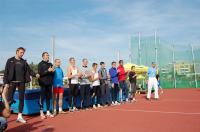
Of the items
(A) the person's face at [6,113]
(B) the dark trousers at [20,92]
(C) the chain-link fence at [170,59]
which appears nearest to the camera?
(A) the person's face at [6,113]

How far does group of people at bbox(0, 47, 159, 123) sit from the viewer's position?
7684 mm

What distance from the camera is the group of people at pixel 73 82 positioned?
25.2ft

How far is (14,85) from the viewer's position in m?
7.65

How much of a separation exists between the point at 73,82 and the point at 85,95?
1.21m

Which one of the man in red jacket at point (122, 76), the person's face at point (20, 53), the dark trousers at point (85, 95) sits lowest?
the dark trousers at point (85, 95)

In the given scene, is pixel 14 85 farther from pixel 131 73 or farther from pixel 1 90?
pixel 131 73

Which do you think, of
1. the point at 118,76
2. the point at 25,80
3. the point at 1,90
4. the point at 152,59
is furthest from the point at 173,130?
the point at 152,59

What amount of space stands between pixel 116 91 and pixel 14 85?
597 cm

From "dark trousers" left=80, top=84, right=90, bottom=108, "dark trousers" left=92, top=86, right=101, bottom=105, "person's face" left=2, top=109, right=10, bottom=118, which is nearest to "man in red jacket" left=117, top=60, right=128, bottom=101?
"dark trousers" left=92, top=86, right=101, bottom=105

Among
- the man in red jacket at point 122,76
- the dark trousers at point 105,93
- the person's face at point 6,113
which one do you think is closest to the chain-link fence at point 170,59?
the man in red jacket at point 122,76

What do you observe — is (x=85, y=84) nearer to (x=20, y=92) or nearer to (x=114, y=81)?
(x=114, y=81)

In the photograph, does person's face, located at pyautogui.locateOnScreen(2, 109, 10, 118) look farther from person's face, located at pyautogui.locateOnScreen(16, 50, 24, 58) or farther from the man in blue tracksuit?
the man in blue tracksuit

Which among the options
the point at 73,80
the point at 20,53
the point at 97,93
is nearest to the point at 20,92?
the point at 20,53

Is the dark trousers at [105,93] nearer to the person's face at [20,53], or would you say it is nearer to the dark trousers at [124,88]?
the dark trousers at [124,88]
